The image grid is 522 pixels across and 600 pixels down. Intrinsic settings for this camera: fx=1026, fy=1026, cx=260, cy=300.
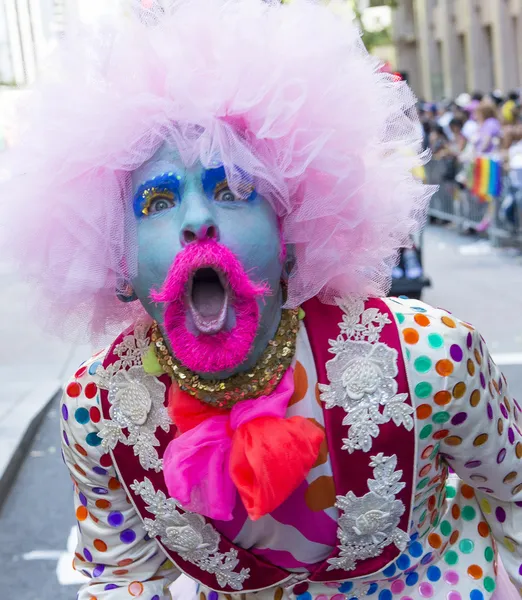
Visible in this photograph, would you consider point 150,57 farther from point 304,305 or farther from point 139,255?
point 304,305

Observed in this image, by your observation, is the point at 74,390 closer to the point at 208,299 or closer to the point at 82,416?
the point at 82,416

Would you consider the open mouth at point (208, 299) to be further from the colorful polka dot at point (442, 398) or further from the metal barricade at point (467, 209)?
the metal barricade at point (467, 209)

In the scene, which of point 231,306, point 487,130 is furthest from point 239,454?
point 487,130

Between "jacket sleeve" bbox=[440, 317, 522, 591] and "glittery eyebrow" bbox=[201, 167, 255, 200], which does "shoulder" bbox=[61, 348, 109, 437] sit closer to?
"glittery eyebrow" bbox=[201, 167, 255, 200]

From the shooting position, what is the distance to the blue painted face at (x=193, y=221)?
178cm

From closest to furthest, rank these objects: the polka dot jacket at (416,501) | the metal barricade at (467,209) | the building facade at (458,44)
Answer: the polka dot jacket at (416,501) < the metal barricade at (467,209) < the building facade at (458,44)

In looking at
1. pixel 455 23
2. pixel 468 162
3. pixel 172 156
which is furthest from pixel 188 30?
pixel 455 23

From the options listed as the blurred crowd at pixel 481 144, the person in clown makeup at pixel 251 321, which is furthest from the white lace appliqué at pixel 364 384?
the blurred crowd at pixel 481 144

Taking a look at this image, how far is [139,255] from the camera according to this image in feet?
6.05

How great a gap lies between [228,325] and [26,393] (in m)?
5.50

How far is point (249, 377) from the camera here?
190 cm

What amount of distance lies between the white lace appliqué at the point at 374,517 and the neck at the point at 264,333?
0.29 metres

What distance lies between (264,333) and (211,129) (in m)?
0.39

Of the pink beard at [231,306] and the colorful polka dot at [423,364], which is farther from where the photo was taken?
the colorful polka dot at [423,364]
